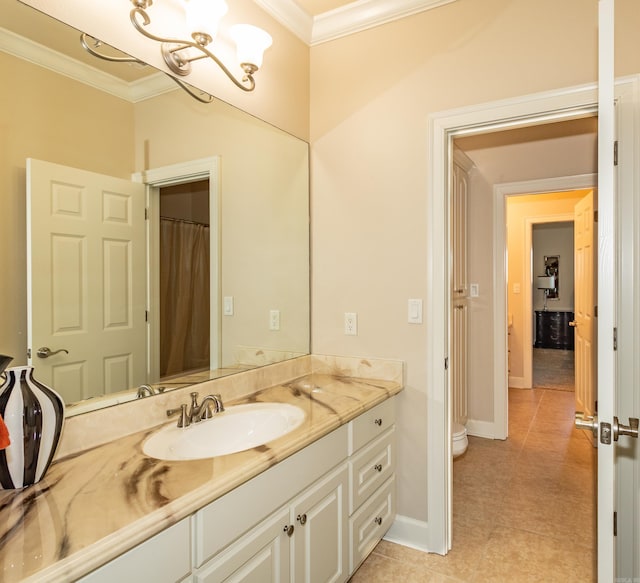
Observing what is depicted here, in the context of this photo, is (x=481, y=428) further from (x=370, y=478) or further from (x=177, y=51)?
(x=177, y=51)

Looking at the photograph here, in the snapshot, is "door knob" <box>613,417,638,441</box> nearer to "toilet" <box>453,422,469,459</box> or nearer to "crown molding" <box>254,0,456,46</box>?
"crown molding" <box>254,0,456,46</box>

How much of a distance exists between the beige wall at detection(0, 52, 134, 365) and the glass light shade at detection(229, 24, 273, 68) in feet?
2.14

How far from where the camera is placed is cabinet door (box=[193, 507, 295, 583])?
1.14m

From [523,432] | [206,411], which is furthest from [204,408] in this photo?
[523,432]

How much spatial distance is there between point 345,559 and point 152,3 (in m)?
2.13

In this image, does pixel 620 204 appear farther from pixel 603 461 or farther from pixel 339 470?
pixel 339 470

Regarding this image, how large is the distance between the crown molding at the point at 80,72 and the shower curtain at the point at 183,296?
45 centimetres

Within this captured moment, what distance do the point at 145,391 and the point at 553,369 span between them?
681 cm

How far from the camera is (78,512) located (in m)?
0.96

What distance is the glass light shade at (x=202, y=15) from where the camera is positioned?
1587 mm

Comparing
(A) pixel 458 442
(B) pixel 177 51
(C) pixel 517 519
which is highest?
(B) pixel 177 51

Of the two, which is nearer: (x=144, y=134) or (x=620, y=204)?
(x=144, y=134)

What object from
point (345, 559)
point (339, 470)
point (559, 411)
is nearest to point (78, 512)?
point (339, 470)

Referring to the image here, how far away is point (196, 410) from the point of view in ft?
5.25
